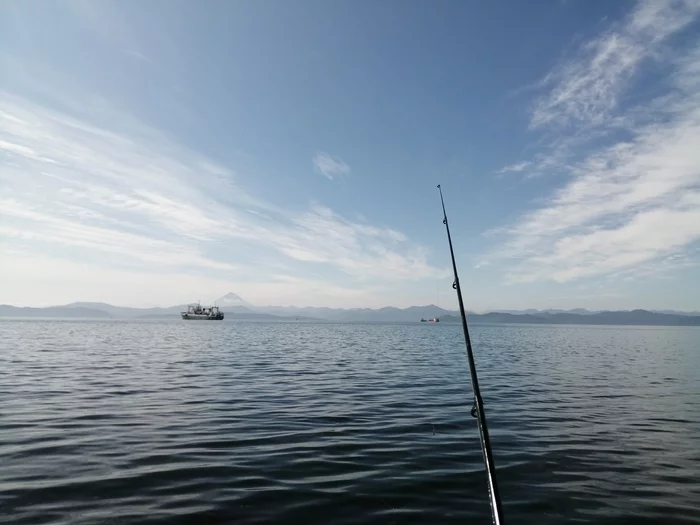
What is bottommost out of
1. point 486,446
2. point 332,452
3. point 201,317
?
point 332,452

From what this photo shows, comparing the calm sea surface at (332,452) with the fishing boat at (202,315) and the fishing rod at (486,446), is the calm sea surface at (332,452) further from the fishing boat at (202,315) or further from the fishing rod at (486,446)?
the fishing boat at (202,315)

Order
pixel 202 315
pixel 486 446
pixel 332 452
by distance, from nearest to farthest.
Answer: pixel 486 446, pixel 332 452, pixel 202 315

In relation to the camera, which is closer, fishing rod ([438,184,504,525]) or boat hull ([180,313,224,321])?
fishing rod ([438,184,504,525])

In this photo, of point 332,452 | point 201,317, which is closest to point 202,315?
point 201,317

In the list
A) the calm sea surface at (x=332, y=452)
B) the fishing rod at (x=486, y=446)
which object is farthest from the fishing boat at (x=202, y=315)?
the fishing rod at (x=486, y=446)

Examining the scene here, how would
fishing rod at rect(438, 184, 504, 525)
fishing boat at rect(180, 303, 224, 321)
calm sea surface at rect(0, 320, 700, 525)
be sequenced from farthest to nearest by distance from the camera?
fishing boat at rect(180, 303, 224, 321) → calm sea surface at rect(0, 320, 700, 525) → fishing rod at rect(438, 184, 504, 525)

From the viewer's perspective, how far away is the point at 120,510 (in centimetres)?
688

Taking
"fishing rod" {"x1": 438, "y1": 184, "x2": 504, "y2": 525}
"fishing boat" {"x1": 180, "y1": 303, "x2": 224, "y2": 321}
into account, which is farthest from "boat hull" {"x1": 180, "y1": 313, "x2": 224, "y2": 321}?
"fishing rod" {"x1": 438, "y1": 184, "x2": 504, "y2": 525}

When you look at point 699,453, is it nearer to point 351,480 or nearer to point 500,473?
point 500,473

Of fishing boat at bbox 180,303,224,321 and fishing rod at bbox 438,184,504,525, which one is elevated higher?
fishing boat at bbox 180,303,224,321

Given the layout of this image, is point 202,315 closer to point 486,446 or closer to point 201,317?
point 201,317

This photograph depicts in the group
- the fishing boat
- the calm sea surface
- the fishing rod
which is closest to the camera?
the fishing rod

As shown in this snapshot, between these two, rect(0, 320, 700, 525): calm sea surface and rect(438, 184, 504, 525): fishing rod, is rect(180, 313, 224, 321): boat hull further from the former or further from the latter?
rect(438, 184, 504, 525): fishing rod

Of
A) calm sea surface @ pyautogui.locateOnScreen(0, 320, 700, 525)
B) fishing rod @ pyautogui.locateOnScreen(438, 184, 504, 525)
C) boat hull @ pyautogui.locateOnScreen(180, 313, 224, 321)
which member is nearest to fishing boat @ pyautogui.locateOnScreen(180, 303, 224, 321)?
boat hull @ pyautogui.locateOnScreen(180, 313, 224, 321)
